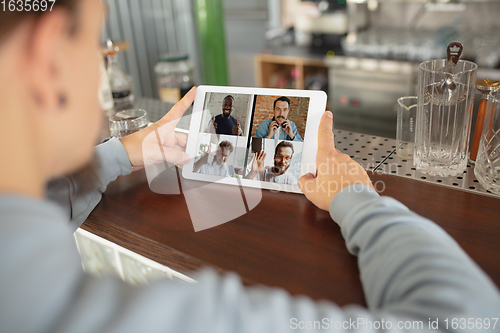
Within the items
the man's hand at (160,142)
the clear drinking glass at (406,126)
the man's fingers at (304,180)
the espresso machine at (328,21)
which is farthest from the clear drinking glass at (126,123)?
the espresso machine at (328,21)


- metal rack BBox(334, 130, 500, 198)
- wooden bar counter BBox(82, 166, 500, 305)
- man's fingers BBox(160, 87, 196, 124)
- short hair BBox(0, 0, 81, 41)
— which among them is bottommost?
wooden bar counter BBox(82, 166, 500, 305)

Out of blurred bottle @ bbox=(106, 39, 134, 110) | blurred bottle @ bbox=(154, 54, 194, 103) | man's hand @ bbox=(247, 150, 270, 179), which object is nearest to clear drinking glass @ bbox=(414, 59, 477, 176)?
man's hand @ bbox=(247, 150, 270, 179)

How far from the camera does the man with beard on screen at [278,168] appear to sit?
2.60 feet

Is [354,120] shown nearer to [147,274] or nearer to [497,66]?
[497,66]

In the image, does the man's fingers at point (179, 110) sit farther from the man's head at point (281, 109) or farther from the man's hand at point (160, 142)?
the man's head at point (281, 109)

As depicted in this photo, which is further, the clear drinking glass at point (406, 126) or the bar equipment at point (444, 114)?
the clear drinking glass at point (406, 126)

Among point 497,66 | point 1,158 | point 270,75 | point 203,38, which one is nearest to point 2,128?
point 1,158

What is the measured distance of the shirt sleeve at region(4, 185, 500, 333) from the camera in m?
0.31

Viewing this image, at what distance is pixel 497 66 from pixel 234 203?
2010 mm

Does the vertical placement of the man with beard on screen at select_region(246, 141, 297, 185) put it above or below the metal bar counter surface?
above

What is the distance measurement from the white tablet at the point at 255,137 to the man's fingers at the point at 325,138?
1 cm

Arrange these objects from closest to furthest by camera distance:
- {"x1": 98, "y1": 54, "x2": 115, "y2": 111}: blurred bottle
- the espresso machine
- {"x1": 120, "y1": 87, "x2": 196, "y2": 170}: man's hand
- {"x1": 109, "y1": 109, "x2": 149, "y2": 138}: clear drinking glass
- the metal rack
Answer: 1. the metal rack
2. {"x1": 120, "y1": 87, "x2": 196, "y2": 170}: man's hand
3. {"x1": 109, "y1": 109, "x2": 149, "y2": 138}: clear drinking glass
4. {"x1": 98, "y1": 54, "x2": 115, "y2": 111}: blurred bottle
5. the espresso machine

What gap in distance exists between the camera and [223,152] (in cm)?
84

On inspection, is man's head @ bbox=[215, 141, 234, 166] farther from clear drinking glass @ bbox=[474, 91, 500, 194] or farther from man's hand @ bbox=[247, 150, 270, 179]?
clear drinking glass @ bbox=[474, 91, 500, 194]
